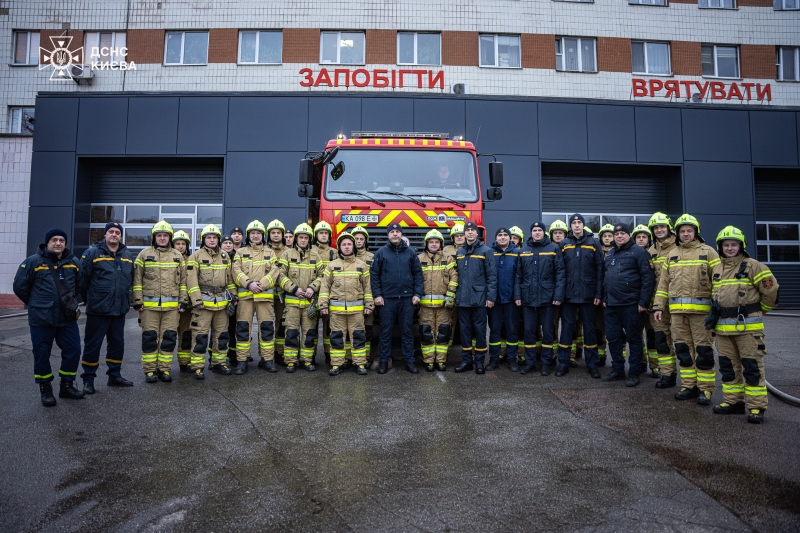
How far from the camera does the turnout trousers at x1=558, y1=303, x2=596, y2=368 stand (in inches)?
242

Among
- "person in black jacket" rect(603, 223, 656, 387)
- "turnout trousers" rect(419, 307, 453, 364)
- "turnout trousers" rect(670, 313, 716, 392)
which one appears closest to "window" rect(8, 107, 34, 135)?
"turnout trousers" rect(419, 307, 453, 364)

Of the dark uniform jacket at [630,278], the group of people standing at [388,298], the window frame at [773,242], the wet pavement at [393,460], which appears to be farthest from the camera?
the window frame at [773,242]

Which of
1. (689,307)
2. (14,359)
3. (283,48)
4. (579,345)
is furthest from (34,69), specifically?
(689,307)

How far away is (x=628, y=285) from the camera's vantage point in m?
5.72

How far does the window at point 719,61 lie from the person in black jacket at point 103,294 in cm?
1779

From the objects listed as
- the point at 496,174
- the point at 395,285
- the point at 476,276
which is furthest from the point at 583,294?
the point at 395,285

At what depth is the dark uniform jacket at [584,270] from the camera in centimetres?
616

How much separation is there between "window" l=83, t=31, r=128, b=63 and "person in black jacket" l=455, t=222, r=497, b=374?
14.5 meters

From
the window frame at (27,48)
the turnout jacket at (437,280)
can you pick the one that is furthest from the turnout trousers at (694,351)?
the window frame at (27,48)

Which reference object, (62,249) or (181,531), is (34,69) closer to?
(62,249)

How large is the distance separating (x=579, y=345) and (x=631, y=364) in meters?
1.60

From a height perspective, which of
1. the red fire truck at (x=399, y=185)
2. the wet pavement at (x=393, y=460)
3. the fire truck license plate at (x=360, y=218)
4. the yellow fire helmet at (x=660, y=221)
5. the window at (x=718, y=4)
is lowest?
the wet pavement at (x=393, y=460)

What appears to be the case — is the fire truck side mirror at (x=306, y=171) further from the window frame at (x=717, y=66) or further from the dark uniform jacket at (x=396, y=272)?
the window frame at (x=717, y=66)

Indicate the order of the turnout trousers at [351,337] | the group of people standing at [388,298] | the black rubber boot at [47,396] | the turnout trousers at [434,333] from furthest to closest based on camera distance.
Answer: the turnout trousers at [434,333]
the turnout trousers at [351,337]
the group of people standing at [388,298]
the black rubber boot at [47,396]
